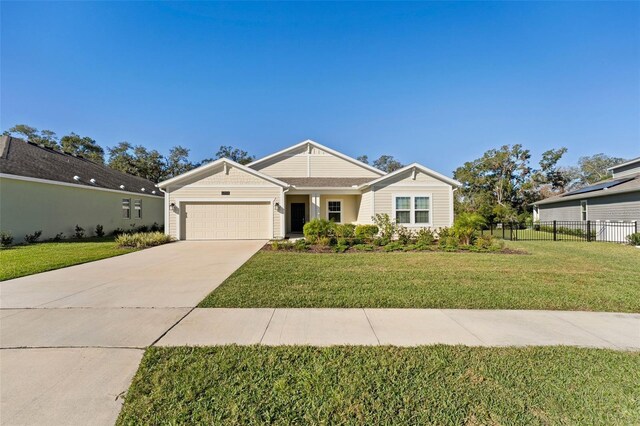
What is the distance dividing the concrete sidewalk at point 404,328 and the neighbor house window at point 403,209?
10.3 meters

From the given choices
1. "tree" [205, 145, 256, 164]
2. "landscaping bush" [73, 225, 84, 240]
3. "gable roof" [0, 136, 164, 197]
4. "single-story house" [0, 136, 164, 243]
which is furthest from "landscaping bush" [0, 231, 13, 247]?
"tree" [205, 145, 256, 164]

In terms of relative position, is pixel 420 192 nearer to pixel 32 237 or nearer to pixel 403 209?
pixel 403 209

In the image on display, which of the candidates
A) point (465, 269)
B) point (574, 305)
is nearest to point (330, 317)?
point (574, 305)

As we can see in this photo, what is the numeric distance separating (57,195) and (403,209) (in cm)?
1794

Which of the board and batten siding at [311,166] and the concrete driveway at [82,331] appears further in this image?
the board and batten siding at [311,166]

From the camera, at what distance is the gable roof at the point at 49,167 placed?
1329 centimetres

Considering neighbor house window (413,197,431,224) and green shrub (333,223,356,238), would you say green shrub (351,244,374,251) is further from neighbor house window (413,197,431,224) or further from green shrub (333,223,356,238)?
neighbor house window (413,197,431,224)

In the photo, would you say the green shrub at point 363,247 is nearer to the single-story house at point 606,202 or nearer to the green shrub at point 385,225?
the green shrub at point 385,225

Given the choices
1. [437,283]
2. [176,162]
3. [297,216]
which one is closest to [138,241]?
[297,216]

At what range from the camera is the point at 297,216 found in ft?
60.7

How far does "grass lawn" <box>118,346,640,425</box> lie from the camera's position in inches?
87.0

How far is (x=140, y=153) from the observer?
3541 cm

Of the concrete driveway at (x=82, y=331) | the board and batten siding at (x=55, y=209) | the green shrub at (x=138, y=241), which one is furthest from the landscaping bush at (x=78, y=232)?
the concrete driveway at (x=82, y=331)

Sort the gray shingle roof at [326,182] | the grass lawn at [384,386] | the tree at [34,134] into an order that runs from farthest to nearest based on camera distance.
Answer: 1. the tree at [34,134]
2. the gray shingle roof at [326,182]
3. the grass lawn at [384,386]
